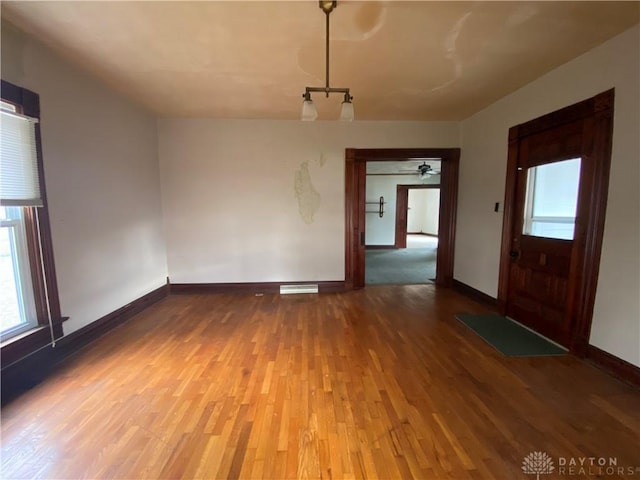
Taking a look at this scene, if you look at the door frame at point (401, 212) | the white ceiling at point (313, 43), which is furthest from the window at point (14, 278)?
the door frame at point (401, 212)

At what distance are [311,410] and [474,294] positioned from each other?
3157 mm

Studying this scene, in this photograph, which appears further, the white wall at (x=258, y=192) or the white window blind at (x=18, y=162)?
the white wall at (x=258, y=192)

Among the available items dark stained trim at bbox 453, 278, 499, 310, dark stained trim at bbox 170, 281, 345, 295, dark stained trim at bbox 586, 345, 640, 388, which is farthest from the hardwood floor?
dark stained trim at bbox 170, 281, 345, 295

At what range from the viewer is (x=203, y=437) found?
1.57 m

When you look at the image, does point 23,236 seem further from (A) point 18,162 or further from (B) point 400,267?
(B) point 400,267

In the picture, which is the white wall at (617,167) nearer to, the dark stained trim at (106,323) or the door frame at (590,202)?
the door frame at (590,202)

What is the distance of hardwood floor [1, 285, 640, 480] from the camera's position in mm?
1408

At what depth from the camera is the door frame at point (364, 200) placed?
4227 mm

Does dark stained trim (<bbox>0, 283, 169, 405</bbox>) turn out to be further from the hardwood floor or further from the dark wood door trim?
the dark wood door trim

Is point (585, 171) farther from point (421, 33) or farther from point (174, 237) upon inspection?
point (174, 237)

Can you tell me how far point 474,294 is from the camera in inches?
153

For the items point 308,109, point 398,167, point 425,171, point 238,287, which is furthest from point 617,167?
point 398,167

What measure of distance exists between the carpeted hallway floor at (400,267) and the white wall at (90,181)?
11.8 ft

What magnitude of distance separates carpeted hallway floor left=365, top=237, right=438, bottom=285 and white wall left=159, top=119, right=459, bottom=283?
1235 millimetres
